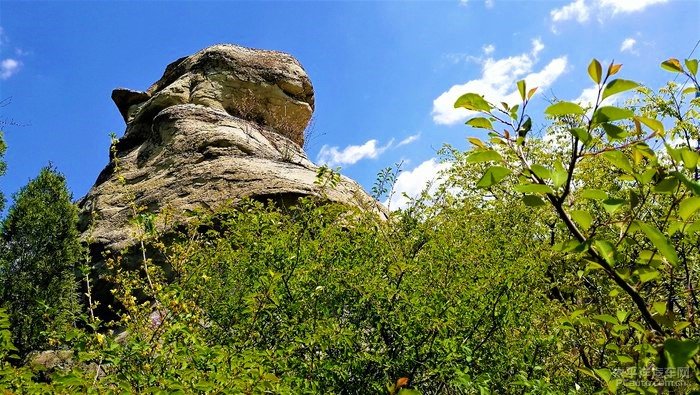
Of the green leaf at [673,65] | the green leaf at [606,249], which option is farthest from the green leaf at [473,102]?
the green leaf at [673,65]

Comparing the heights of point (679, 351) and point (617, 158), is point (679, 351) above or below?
below

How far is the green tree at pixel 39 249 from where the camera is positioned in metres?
12.4

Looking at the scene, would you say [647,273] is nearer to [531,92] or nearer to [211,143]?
[531,92]

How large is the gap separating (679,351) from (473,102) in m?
0.64

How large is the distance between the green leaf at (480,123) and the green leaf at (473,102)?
0.09 ft

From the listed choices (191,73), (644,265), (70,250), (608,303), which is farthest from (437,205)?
(191,73)

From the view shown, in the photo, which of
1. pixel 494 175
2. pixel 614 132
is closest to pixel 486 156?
pixel 494 175

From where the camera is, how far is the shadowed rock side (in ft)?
36.4

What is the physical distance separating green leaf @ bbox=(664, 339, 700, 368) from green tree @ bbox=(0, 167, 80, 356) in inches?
506

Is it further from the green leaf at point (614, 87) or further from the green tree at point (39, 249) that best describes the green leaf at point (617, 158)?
the green tree at point (39, 249)

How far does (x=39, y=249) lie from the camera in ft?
44.2

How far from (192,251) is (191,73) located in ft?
44.0

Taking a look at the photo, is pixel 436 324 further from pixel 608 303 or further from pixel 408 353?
pixel 608 303

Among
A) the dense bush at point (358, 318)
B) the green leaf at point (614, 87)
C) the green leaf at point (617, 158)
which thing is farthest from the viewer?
the dense bush at point (358, 318)
